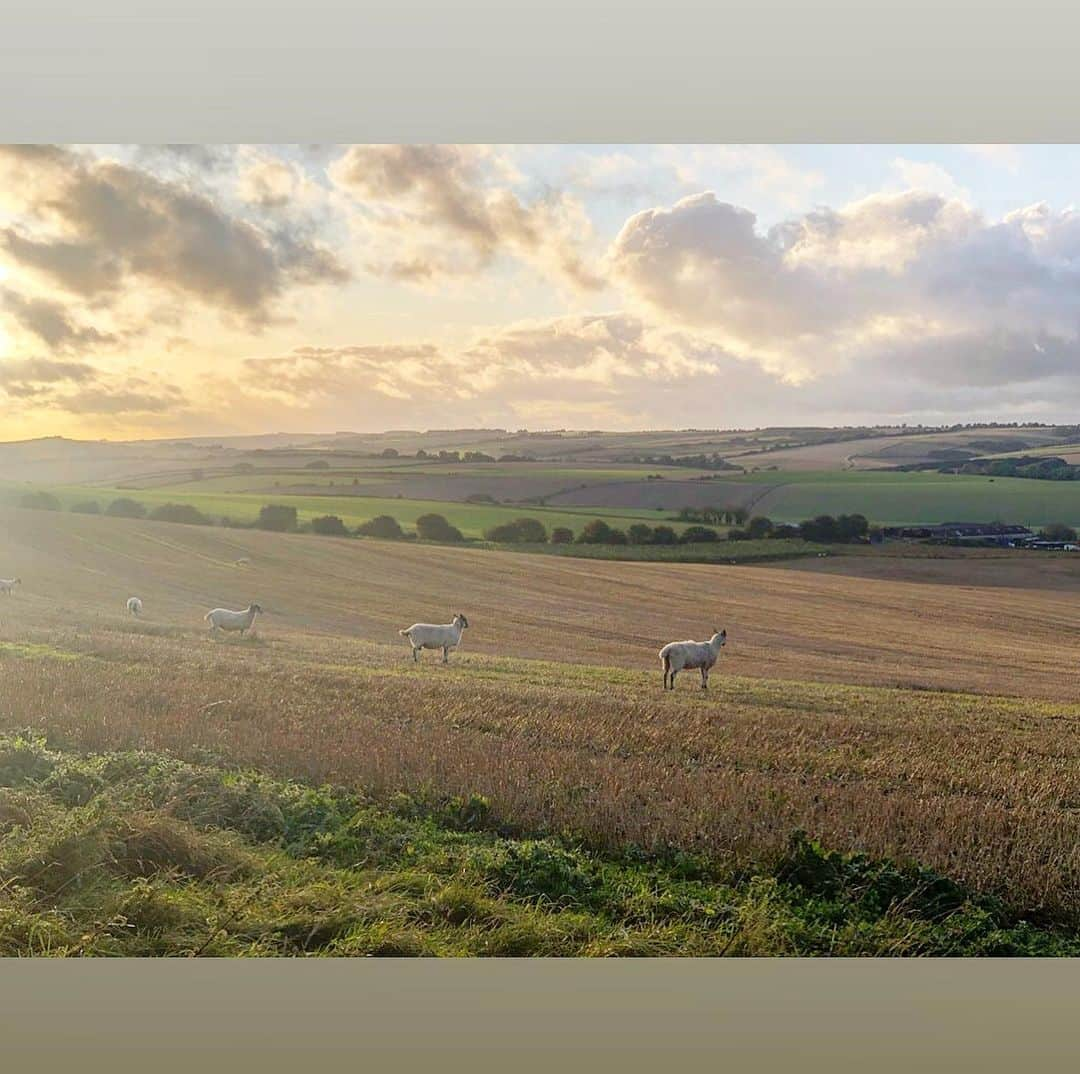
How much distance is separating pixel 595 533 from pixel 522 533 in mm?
606

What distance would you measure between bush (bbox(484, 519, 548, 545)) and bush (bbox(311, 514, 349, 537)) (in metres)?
1.18

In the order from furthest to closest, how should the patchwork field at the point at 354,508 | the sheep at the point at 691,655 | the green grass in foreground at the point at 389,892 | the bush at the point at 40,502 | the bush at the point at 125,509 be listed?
the sheep at the point at 691,655
the bush at the point at 125,509
the patchwork field at the point at 354,508
the bush at the point at 40,502
the green grass in foreground at the point at 389,892

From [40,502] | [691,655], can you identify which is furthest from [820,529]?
[40,502]

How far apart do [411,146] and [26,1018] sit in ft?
17.2

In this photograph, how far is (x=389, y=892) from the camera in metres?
5.37

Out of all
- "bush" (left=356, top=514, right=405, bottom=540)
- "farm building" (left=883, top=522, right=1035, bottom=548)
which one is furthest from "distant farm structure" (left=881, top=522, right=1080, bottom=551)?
"bush" (left=356, top=514, right=405, bottom=540)

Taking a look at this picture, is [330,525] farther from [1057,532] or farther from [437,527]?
[1057,532]

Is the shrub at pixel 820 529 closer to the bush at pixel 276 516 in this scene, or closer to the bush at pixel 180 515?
the bush at pixel 276 516

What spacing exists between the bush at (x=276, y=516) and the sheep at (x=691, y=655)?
10.9 feet

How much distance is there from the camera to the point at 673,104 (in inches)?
216

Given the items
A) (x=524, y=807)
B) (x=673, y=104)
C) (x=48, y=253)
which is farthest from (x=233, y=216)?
(x=524, y=807)

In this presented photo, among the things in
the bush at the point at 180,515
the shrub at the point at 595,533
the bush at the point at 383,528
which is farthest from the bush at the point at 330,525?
the shrub at the point at 595,533

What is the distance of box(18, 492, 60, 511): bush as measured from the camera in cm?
786

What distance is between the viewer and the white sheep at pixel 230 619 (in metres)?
9.05
